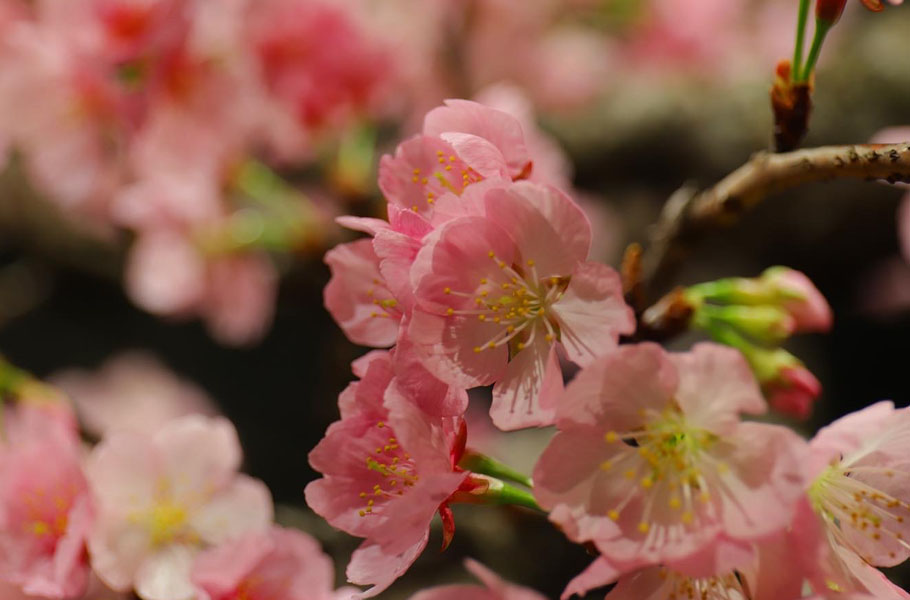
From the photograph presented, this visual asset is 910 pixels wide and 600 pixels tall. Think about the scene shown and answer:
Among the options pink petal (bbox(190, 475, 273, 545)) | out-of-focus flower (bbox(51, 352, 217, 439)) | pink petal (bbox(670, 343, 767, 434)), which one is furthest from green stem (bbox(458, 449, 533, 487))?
out-of-focus flower (bbox(51, 352, 217, 439))

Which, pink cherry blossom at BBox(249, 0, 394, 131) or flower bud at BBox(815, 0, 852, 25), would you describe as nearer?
flower bud at BBox(815, 0, 852, 25)

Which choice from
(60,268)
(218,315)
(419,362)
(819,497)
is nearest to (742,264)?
(218,315)

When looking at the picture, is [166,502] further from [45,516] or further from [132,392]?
[132,392]

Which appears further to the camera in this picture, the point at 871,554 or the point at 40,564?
the point at 40,564

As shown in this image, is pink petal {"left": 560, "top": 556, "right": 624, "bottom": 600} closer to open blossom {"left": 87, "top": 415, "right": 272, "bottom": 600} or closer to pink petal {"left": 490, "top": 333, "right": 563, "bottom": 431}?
pink petal {"left": 490, "top": 333, "right": 563, "bottom": 431}

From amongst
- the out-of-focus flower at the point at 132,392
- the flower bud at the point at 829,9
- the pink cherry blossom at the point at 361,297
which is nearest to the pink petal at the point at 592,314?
the pink cherry blossom at the point at 361,297

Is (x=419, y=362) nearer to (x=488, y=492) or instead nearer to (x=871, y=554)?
(x=488, y=492)
